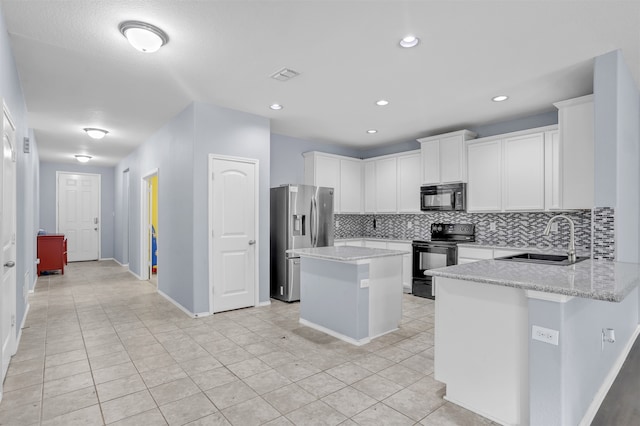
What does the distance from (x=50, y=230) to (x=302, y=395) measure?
370 inches

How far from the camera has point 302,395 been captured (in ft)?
7.89

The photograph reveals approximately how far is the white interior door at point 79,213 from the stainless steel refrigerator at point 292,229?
22.4ft

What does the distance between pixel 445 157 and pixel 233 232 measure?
11.0ft

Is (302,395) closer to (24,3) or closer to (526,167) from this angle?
(24,3)

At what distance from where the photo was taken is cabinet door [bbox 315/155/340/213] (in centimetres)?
614

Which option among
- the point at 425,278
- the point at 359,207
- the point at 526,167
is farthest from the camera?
the point at 359,207

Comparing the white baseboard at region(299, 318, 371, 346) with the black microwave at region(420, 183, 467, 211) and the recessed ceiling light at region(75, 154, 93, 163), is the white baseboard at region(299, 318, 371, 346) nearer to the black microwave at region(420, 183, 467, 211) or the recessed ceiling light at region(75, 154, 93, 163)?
the black microwave at region(420, 183, 467, 211)

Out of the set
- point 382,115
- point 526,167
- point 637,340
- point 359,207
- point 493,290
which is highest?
point 382,115

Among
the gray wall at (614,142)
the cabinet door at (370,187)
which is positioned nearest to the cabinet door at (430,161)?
the cabinet door at (370,187)

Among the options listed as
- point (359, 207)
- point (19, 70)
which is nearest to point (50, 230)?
point (19, 70)

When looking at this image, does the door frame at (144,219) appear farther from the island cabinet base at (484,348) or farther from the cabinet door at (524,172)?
the cabinet door at (524,172)

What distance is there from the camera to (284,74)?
3.41 m

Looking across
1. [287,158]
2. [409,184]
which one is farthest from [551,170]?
[287,158]

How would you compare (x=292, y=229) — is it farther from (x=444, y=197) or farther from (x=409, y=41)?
(x=409, y=41)
